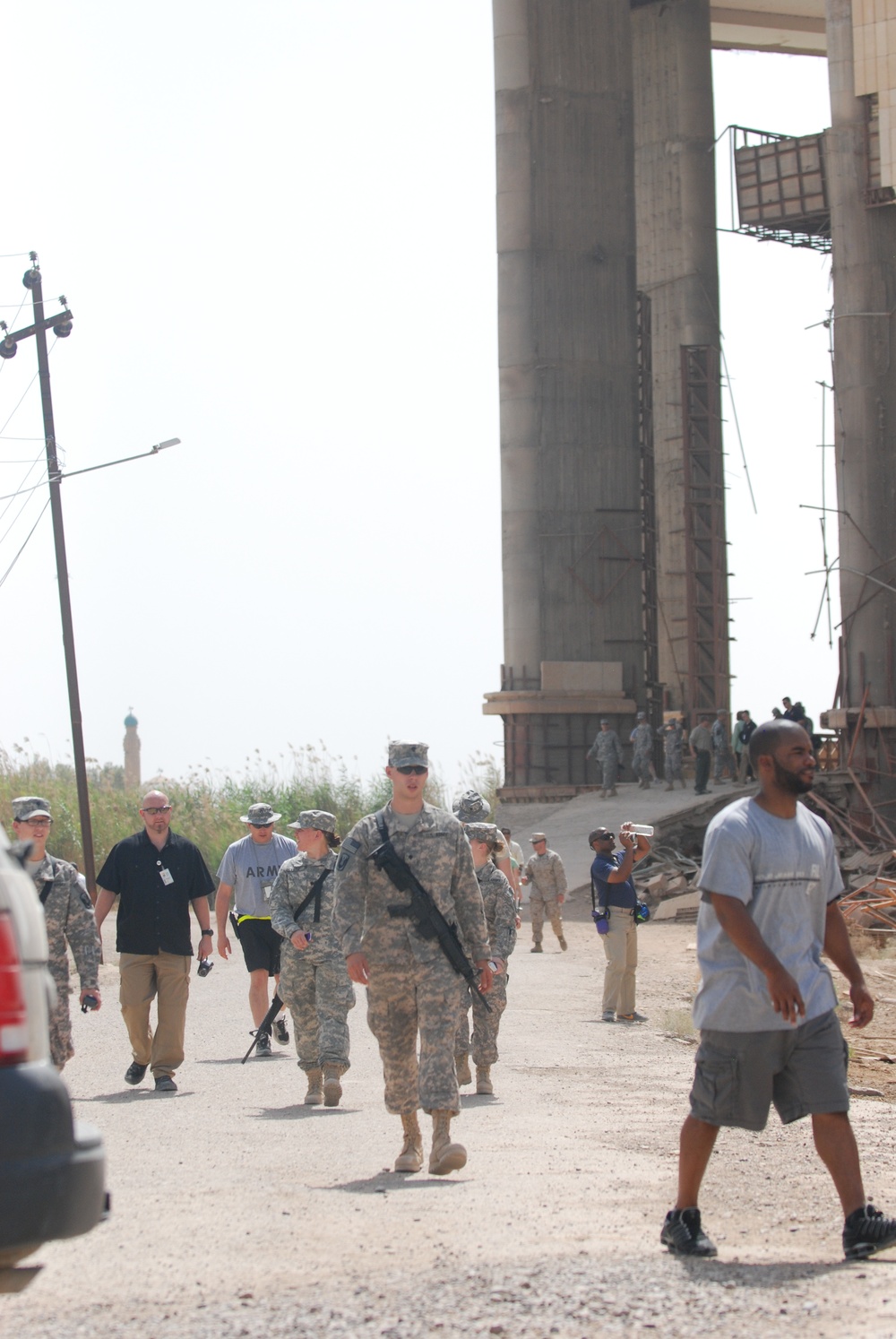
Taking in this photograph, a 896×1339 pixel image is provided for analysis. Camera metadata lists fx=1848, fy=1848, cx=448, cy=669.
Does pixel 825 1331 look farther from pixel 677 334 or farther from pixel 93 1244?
pixel 677 334

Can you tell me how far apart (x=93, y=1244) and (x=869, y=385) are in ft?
108

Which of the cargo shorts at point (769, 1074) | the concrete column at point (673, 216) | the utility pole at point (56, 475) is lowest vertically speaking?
the cargo shorts at point (769, 1074)

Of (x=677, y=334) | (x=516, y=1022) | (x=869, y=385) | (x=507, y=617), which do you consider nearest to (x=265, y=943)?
(x=516, y=1022)

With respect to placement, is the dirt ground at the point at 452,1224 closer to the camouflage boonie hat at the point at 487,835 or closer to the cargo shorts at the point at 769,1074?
the cargo shorts at the point at 769,1074

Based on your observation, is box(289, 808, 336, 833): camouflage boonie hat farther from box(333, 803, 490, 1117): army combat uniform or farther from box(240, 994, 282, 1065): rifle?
box(333, 803, 490, 1117): army combat uniform

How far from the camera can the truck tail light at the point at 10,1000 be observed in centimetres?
420

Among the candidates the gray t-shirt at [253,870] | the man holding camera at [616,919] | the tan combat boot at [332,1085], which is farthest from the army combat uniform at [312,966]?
the man holding camera at [616,919]

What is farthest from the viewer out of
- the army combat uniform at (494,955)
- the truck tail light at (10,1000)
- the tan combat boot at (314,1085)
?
the army combat uniform at (494,955)

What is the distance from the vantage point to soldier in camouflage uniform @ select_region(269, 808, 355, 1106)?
1130 cm

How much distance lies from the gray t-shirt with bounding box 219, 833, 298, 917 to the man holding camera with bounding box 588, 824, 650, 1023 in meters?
3.30

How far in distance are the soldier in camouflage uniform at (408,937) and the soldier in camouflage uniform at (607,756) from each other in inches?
1222

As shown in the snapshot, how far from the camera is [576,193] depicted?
141 feet

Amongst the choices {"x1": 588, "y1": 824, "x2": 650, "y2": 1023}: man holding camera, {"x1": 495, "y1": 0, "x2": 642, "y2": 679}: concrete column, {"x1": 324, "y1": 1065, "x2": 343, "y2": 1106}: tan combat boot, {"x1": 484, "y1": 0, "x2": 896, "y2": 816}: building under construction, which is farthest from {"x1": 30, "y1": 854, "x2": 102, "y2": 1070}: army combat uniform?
{"x1": 495, "y1": 0, "x2": 642, "y2": 679}: concrete column

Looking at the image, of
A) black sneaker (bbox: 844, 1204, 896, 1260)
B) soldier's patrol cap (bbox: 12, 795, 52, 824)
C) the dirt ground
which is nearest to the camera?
the dirt ground
